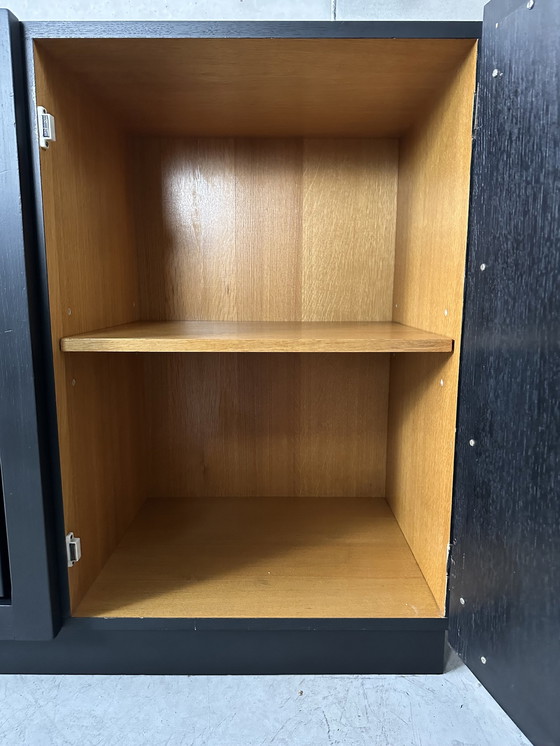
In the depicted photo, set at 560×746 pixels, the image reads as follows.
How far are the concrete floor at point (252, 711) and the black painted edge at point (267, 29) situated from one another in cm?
100

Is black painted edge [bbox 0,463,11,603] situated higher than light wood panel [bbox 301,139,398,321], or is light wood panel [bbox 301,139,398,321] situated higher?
light wood panel [bbox 301,139,398,321]

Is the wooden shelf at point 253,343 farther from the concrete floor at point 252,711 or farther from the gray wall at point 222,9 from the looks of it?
the gray wall at point 222,9

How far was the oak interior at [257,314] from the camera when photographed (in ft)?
2.50

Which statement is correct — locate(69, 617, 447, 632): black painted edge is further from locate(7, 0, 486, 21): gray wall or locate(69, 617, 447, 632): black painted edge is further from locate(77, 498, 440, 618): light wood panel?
locate(7, 0, 486, 21): gray wall

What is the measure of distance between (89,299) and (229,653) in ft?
2.23

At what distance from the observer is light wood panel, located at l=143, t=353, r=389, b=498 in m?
1.23

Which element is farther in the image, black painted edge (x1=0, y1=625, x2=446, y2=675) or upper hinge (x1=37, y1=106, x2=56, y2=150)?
black painted edge (x1=0, y1=625, x2=446, y2=675)

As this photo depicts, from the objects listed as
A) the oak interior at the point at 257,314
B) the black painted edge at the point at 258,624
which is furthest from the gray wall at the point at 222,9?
the black painted edge at the point at 258,624

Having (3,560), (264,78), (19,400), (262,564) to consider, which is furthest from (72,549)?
(264,78)

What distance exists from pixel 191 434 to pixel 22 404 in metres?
0.58

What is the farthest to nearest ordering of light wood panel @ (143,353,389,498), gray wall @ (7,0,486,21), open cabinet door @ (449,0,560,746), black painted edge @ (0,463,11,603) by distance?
light wood panel @ (143,353,389,498)
gray wall @ (7,0,486,21)
black painted edge @ (0,463,11,603)
open cabinet door @ (449,0,560,746)

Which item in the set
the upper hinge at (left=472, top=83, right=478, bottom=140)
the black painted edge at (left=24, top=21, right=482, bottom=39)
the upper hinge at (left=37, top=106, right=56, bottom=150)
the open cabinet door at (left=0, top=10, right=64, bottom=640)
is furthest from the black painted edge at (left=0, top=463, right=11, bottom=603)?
the upper hinge at (left=472, top=83, right=478, bottom=140)

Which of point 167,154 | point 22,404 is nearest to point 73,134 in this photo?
point 167,154

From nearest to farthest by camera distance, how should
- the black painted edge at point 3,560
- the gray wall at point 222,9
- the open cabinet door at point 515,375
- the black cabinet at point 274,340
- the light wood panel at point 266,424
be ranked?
the open cabinet door at point 515,375 → the black cabinet at point 274,340 → the black painted edge at point 3,560 → the gray wall at point 222,9 → the light wood panel at point 266,424
